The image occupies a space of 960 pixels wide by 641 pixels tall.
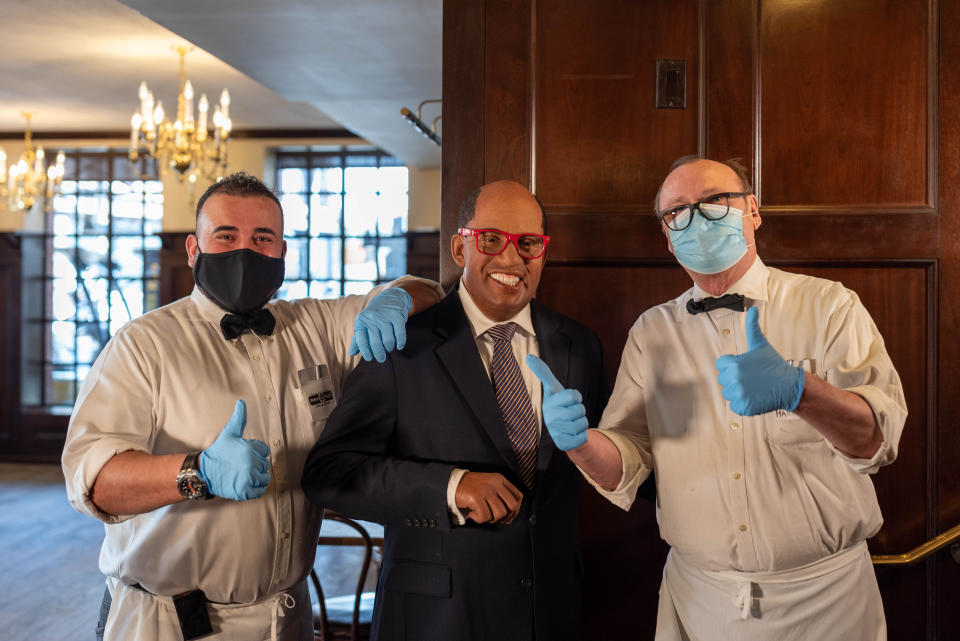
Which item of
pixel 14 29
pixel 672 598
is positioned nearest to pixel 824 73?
pixel 672 598

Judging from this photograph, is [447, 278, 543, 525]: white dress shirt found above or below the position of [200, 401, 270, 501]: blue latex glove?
above

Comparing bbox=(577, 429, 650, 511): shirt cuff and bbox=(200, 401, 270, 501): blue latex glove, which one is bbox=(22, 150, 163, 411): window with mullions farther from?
bbox=(577, 429, 650, 511): shirt cuff

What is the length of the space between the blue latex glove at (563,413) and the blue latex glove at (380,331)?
0.36 m

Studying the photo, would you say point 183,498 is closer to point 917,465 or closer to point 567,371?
point 567,371

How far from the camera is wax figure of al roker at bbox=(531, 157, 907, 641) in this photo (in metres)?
1.62

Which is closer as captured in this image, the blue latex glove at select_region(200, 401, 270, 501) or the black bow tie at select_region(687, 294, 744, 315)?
the blue latex glove at select_region(200, 401, 270, 501)

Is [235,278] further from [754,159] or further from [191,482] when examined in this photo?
[754,159]

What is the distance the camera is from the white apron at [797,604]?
5.34 ft

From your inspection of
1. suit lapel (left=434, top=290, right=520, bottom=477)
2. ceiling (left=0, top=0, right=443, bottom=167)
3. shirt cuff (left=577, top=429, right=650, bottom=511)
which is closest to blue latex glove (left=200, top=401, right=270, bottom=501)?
suit lapel (left=434, top=290, right=520, bottom=477)

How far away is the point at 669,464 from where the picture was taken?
1.74 m

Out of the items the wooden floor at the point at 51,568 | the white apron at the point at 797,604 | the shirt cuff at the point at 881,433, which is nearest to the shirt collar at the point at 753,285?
the shirt cuff at the point at 881,433

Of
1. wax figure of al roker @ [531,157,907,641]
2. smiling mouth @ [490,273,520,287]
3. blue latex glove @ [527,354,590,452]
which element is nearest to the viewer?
blue latex glove @ [527,354,590,452]

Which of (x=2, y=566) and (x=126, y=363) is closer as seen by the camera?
(x=126, y=363)

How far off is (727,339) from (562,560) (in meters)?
0.63
